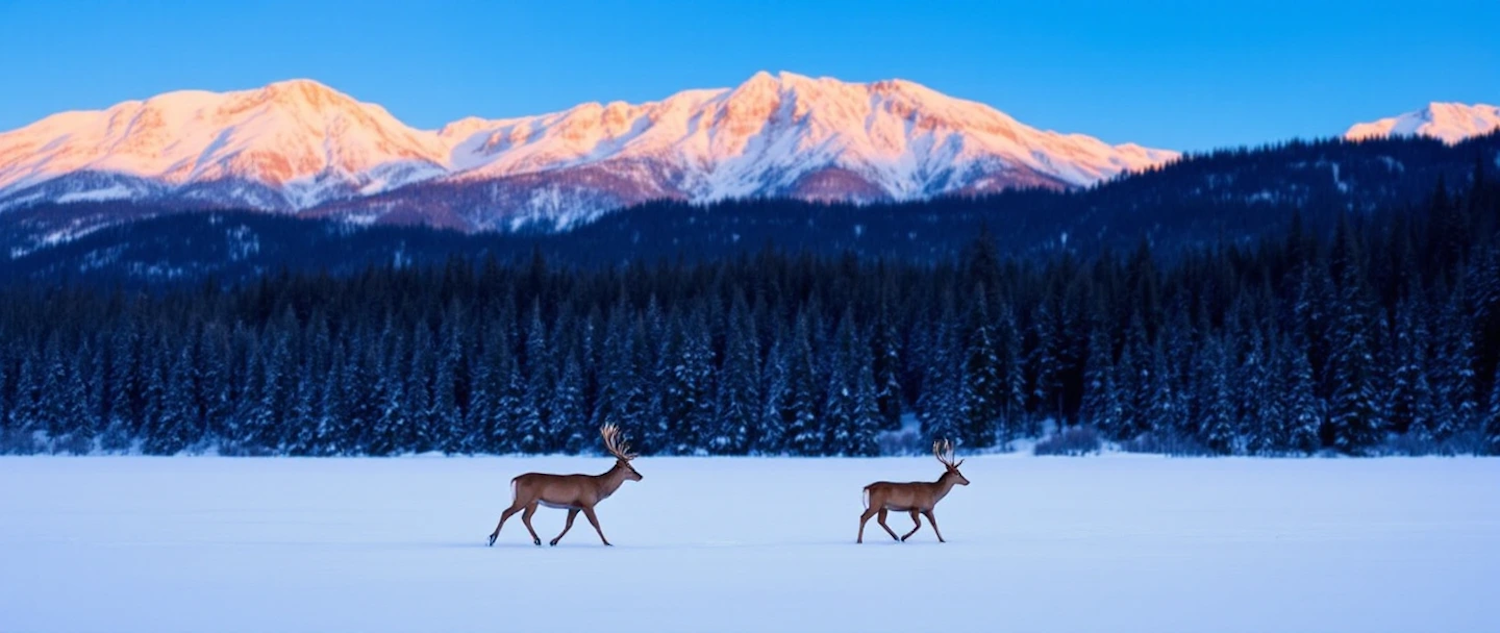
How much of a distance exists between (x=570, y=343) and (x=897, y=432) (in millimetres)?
22552

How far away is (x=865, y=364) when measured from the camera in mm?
75375

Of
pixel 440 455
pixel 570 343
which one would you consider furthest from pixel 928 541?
pixel 570 343

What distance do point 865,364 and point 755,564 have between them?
58801 mm

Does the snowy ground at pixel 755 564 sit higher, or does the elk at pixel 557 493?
the elk at pixel 557 493


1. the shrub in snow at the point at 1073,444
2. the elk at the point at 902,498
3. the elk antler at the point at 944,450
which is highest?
the elk antler at the point at 944,450

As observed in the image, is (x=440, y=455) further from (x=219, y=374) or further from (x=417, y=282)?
(x=417, y=282)

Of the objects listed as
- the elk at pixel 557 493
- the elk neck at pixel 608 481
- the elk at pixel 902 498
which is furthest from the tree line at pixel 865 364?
the elk at pixel 557 493

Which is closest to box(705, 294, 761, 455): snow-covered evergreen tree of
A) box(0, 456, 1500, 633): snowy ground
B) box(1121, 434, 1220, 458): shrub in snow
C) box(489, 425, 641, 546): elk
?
box(1121, 434, 1220, 458): shrub in snow

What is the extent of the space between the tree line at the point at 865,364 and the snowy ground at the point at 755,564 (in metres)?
38.5

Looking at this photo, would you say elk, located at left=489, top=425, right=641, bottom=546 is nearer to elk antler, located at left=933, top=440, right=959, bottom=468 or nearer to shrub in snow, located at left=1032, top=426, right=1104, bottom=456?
elk antler, located at left=933, top=440, right=959, bottom=468

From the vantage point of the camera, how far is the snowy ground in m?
12.5

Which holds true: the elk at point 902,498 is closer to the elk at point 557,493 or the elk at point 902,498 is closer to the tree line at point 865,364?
the elk at point 557,493

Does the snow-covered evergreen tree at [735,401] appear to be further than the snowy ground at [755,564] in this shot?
Yes

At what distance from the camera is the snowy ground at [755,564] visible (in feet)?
40.9
